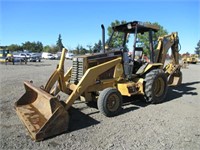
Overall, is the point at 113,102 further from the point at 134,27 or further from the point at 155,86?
the point at 134,27

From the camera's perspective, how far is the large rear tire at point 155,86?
726cm

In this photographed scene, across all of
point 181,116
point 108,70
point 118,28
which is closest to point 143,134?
point 181,116

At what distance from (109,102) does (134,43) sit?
100 inches

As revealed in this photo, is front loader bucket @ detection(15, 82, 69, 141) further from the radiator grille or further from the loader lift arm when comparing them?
the loader lift arm

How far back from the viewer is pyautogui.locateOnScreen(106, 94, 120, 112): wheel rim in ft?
19.8

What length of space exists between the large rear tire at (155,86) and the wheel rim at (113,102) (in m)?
1.54

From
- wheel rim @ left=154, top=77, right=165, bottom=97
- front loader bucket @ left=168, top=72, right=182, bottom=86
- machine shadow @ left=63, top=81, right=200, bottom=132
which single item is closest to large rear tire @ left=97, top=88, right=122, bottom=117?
machine shadow @ left=63, top=81, right=200, bottom=132

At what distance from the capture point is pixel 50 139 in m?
4.54

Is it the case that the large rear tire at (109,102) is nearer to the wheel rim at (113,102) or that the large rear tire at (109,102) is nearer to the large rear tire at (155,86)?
the wheel rim at (113,102)

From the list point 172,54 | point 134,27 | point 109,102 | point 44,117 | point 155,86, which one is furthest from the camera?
point 172,54

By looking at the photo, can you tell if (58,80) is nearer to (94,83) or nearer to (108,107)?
(94,83)

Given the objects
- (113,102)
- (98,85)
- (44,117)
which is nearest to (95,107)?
(98,85)

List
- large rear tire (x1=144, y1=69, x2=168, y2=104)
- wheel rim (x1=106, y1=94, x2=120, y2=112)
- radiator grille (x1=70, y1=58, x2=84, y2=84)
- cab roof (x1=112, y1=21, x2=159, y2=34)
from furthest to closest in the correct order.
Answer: cab roof (x1=112, y1=21, x2=159, y2=34), large rear tire (x1=144, y1=69, x2=168, y2=104), radiator grille (x1=70, y1=58, x2=84, y2=84), wheel rim (x1=106, y1=94, x2=120, y2=112)

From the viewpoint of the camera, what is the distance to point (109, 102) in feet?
19.8
